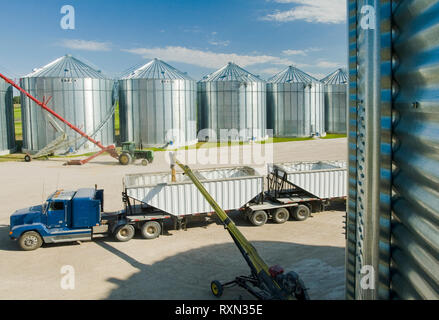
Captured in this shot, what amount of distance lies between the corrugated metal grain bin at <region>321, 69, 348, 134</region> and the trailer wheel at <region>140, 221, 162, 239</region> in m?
51.7

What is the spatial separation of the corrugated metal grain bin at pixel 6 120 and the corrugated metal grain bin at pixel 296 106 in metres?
34.6

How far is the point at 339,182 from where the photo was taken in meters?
20.0

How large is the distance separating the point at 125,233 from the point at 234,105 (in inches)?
1537

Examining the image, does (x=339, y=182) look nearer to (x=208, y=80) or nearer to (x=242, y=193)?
(x=242, y=193)

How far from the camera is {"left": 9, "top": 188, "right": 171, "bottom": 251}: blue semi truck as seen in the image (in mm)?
15666

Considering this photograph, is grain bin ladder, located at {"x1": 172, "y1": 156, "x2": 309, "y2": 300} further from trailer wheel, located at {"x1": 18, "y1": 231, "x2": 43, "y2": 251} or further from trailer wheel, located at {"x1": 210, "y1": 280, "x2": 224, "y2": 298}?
trailer wheel, located at {"x1": 18, "y1": 231, "x2": 43, "y2": 251}

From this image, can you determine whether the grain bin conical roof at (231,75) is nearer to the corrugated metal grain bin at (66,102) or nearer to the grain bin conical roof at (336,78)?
the grain bin conical roof at (336,78)

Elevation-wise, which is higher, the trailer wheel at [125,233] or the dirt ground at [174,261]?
the trailer wheel at [125,233]

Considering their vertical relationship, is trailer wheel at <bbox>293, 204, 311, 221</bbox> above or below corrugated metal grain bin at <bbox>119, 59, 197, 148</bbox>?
below

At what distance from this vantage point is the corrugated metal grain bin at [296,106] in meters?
58.5

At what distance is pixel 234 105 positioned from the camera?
177 feet

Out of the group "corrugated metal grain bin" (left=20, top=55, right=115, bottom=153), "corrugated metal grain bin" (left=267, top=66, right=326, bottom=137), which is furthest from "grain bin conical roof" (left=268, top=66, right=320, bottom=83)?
"corrugated metal grain bin" (left=20, top=55, right=115, bottom=153)

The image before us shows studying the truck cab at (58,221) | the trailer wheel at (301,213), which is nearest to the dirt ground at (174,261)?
the trailer wheel at (301,213)

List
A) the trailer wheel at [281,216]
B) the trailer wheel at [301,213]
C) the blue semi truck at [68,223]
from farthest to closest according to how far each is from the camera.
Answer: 1. the trailer wheel at [301,213]
2. the trailer wheel at [281,216]
3. the blue semi truck at [68,223]
